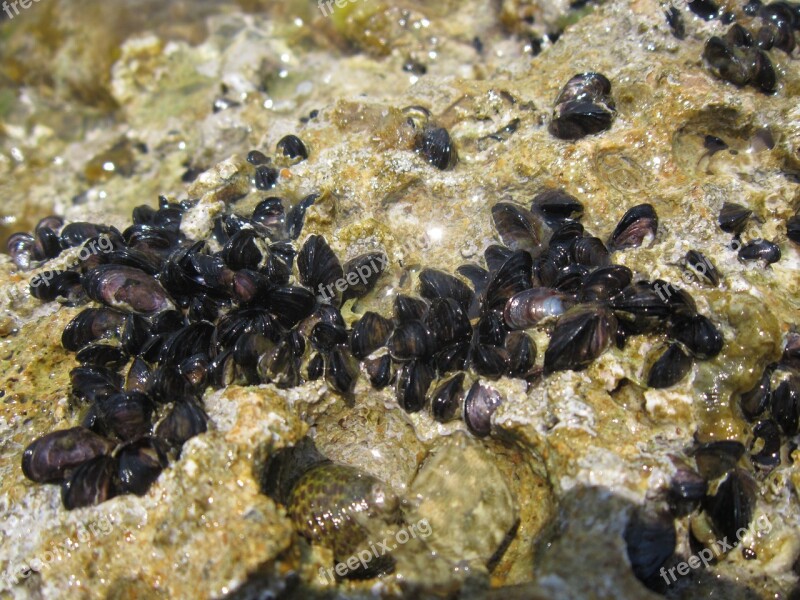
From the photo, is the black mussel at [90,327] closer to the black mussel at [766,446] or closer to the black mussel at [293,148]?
the black mussel at [293,148]

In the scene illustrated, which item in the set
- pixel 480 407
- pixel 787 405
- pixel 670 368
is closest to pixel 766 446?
pixel 787 405

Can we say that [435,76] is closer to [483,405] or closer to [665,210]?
[665,210]

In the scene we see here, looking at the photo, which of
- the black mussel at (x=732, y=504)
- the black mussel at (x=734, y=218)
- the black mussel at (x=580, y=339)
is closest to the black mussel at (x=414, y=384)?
the black mussel at (x=580, y=339)

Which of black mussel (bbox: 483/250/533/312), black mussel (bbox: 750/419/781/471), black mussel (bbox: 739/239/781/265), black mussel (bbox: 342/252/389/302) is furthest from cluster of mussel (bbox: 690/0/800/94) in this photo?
black mussel (bbox: 342/252/389/302)

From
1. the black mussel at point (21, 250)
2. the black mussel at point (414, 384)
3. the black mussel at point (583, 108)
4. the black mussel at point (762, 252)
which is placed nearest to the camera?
the black mussel at point (414, 384)

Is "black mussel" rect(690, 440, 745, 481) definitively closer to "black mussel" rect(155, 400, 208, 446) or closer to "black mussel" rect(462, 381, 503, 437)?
"black mussel" rect(462, 381, 503, 437)

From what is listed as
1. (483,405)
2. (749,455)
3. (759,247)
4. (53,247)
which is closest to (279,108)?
(53,247)
